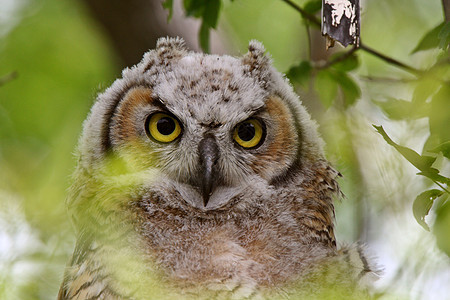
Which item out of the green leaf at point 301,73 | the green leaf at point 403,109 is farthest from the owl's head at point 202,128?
the green leaf at point 403,109

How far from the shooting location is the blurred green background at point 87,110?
1.49m

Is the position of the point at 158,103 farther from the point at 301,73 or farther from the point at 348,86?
the point at 348,86

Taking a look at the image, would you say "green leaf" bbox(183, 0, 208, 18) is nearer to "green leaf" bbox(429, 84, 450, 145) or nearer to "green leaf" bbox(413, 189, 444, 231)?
"green leaf" bbox(429, 84, 450, 145)

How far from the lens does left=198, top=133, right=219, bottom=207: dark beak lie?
6.52 feet

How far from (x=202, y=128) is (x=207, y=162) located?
0.13 meters

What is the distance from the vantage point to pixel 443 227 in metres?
1.38

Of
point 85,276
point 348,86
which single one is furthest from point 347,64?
point 85,276

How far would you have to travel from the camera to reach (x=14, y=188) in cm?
172

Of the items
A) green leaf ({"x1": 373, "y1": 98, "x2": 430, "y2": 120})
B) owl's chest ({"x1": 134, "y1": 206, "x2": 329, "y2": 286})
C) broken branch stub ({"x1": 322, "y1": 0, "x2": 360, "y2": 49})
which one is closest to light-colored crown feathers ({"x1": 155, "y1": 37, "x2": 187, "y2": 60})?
owl's chest ({"x1": 134, "y1": 206, "x2": 329, "y2": 286})

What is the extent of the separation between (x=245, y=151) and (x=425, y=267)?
2.96 feet

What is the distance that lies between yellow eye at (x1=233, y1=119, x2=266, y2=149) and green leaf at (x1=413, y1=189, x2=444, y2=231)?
2.67ft

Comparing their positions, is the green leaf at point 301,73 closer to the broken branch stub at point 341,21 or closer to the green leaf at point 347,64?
the green leaf at point 347,64

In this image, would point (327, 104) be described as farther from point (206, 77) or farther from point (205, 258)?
point (205, 258)

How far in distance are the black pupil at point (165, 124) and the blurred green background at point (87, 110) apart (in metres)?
0.40
